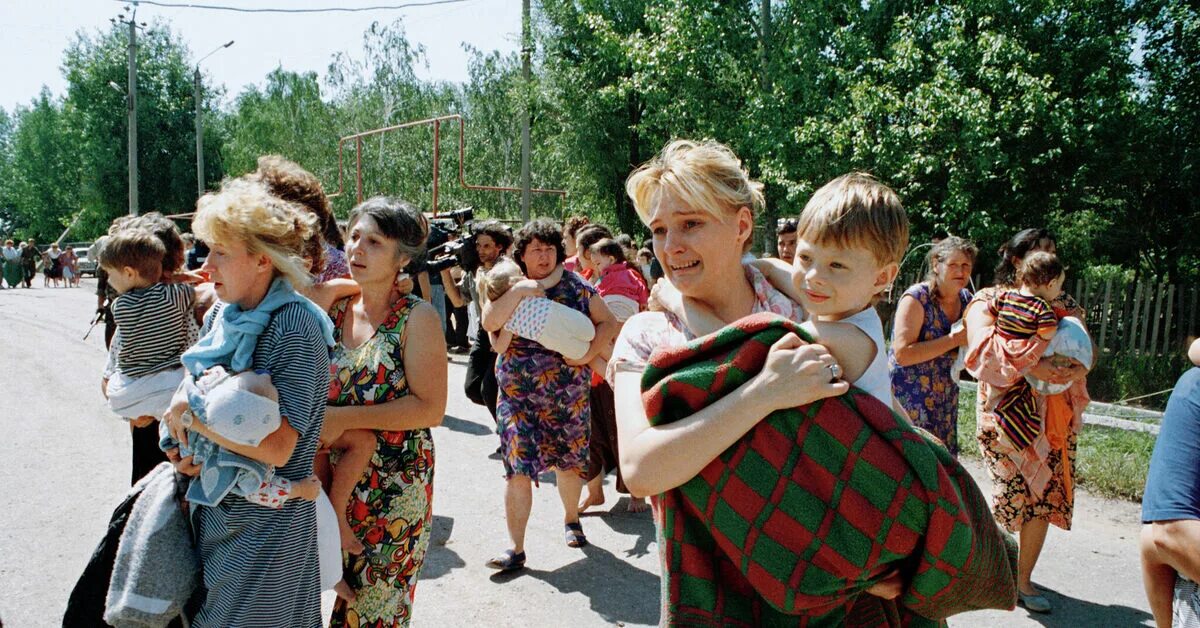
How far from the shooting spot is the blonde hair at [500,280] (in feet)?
16.1

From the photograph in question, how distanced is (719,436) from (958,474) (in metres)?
0.45

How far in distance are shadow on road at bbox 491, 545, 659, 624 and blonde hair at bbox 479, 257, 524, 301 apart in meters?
1.65

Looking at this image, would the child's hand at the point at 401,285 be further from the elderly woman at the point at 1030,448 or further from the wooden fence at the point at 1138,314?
the wooden fence at the point at 1138,314

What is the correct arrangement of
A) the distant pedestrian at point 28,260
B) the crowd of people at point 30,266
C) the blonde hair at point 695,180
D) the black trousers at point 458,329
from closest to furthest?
the blonde hair at point 695,180
the black trousers at point 458,329
the crowd of people at point 30,266
the distant pedestrian at point 28,260

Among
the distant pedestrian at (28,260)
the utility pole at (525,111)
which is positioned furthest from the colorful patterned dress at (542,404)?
the distant pedestrian at (28,260)

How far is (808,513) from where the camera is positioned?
1.37 metres

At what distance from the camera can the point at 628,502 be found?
5.94 m

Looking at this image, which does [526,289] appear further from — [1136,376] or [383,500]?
[1136,376]

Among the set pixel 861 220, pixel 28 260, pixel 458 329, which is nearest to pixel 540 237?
pixel 861 220

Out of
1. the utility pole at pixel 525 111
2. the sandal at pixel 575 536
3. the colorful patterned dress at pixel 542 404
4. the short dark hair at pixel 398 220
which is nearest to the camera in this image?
the short dark hair at pixel 398 220

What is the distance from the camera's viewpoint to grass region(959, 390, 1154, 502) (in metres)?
5.96

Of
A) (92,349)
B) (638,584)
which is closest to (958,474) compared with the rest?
(638,584)

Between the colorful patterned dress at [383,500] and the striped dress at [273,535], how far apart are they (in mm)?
439

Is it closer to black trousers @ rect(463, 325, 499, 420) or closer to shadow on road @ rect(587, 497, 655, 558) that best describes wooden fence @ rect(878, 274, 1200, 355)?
shadow on road @ rect(587, 497, 655, 558)
